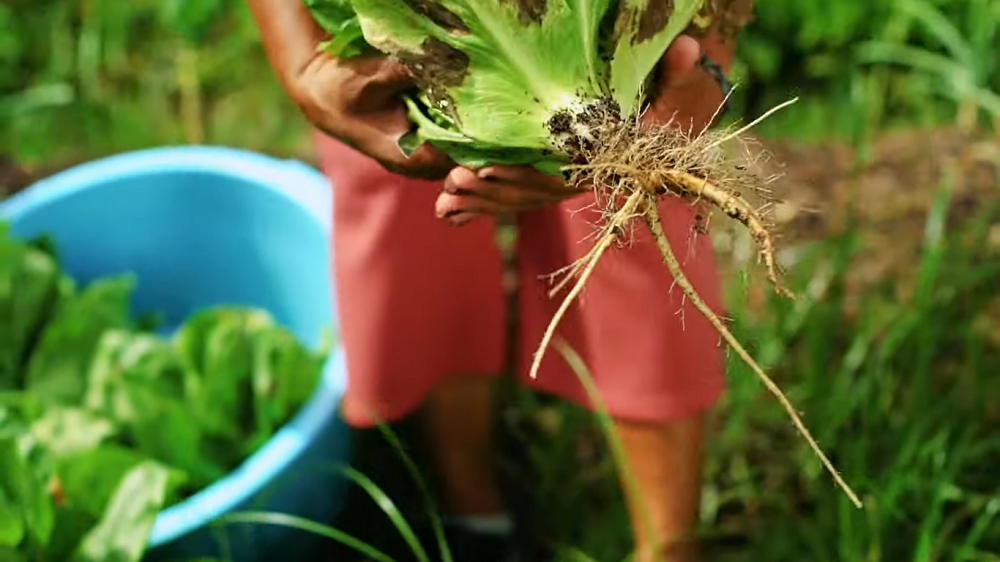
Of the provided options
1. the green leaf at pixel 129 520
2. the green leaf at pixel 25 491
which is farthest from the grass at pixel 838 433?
the green leaf at pixel 25 491

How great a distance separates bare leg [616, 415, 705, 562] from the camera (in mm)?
1135

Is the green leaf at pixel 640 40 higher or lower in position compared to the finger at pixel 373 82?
higher

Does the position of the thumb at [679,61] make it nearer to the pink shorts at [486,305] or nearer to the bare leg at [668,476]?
the pink shorts at [486,305]

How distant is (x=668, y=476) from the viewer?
115 centimetres

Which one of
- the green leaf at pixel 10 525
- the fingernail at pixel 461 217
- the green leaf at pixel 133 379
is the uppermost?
the fingernail at pixel 461 217

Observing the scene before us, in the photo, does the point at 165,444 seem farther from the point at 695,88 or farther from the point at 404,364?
the point at 695,88

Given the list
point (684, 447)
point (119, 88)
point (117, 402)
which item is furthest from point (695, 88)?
point (119, 88)

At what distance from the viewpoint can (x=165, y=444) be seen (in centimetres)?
136

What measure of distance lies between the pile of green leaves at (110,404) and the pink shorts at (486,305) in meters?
0.21

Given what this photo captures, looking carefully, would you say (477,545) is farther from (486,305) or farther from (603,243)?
(603,243)

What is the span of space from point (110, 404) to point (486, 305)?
20.8 inches

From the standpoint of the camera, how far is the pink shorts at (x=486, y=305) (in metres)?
1.04

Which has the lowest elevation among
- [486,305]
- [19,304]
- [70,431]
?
[70,431]

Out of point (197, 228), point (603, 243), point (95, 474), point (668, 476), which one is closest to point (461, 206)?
point (603, 243)
